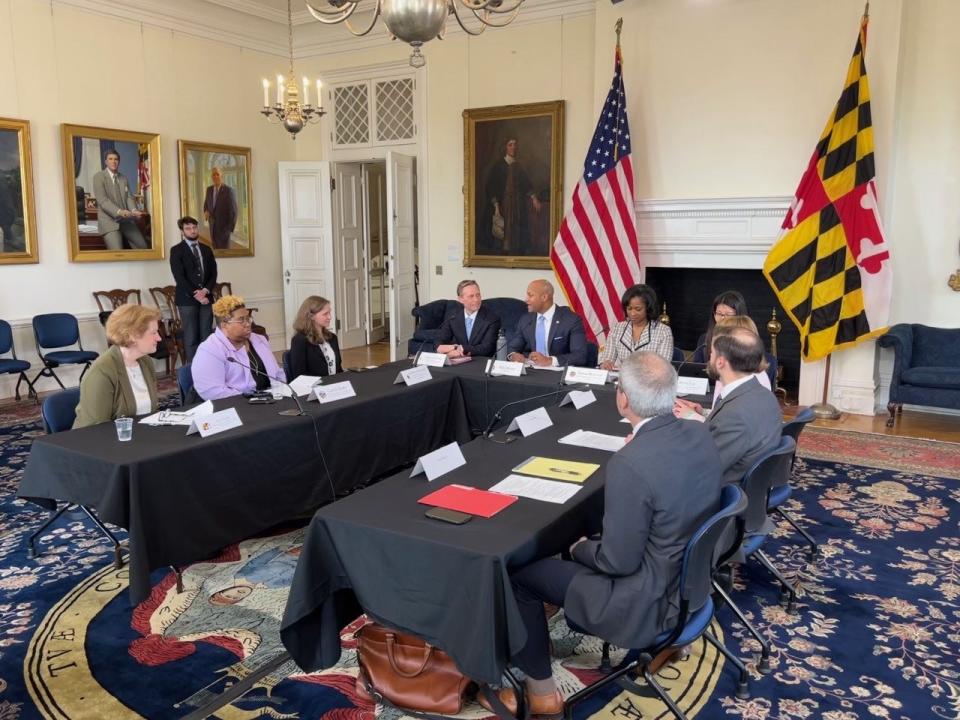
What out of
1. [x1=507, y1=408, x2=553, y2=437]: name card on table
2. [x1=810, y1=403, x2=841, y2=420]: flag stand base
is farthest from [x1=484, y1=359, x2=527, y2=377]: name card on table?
[x1=810, y1=403, x2=841, y2=420]: flag stand base

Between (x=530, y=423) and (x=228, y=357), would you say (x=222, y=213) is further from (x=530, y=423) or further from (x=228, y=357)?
(x=530, y=423)

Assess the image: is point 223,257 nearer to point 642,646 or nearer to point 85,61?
point 85,61

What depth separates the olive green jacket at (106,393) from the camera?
3.68 m

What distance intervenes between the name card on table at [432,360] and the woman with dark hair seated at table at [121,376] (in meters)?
1.88

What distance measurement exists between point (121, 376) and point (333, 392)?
108 centimetres

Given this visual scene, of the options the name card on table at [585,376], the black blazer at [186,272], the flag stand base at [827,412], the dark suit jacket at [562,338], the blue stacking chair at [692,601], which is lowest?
the flag stand base at [827,412]

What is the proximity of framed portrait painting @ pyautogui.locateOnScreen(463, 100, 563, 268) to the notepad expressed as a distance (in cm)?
574

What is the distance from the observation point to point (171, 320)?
8547 mm

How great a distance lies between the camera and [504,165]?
866cm

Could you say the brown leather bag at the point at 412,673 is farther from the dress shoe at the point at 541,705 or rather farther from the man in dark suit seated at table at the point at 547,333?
the man in dark suit seated at table at the point at 547,333

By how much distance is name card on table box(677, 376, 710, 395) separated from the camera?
13.7 feet

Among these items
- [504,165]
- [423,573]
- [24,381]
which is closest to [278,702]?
[423,573]

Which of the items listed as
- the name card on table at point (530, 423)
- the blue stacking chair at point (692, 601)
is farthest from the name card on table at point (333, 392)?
the blue stacking chair at point (692, 601)

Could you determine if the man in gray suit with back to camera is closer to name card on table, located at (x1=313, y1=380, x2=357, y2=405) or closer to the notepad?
the notepad
